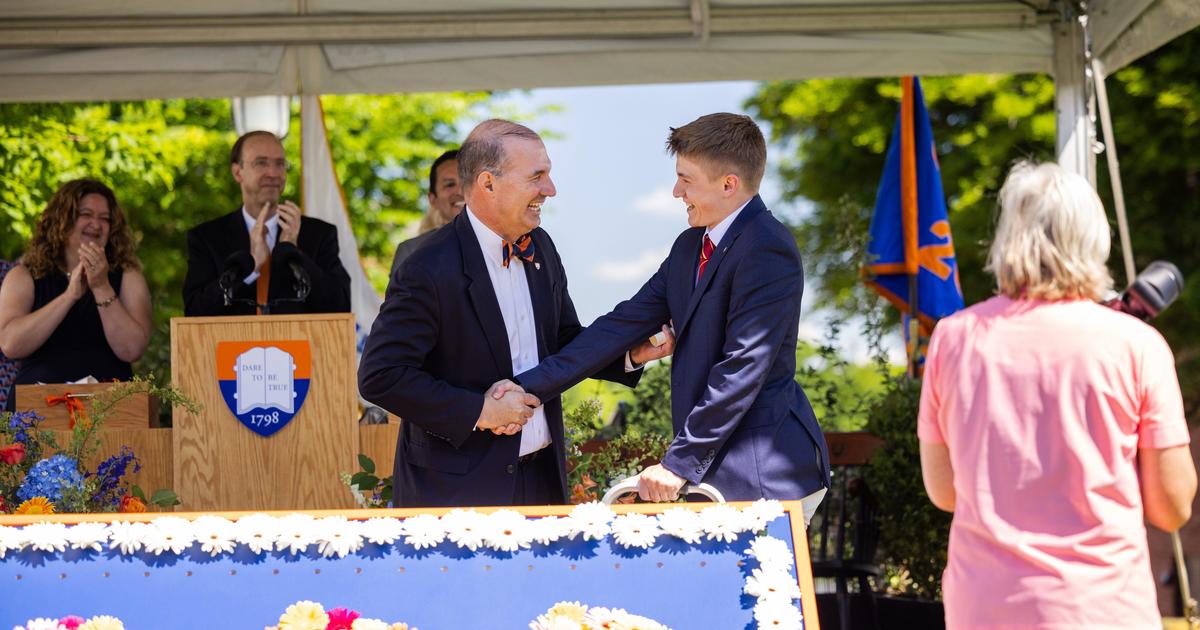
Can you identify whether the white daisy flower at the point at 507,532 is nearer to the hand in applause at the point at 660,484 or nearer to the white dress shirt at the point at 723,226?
the hand in applause at the point at 660,484

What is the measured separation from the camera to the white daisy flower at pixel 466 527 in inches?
122

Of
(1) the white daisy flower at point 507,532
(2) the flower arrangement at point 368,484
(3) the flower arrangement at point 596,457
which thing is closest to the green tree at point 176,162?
(2) the flower arrangement at point 368,484

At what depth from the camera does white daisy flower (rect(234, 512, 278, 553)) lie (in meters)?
3.11

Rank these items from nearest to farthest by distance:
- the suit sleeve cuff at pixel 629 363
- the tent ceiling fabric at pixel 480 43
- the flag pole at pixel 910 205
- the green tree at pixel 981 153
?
1. the suit sleeve cuff at pixel 629 363
2. the tent ceiling fabric at pixel 480 43
3. the flag pole at pixel 910 205
4. the green tree at pixel 981 153

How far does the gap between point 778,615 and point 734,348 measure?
2.59 ft

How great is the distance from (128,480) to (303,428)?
709mm

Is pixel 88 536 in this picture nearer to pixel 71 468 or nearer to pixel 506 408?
pixel 506 408

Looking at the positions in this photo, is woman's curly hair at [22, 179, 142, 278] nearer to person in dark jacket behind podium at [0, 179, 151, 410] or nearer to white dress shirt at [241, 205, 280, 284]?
person in dark jacket behind podium at [0, 179, 151, 410]

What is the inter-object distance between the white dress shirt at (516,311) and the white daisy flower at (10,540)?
4.21 ft

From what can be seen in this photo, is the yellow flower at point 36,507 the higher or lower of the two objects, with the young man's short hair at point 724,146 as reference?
lower

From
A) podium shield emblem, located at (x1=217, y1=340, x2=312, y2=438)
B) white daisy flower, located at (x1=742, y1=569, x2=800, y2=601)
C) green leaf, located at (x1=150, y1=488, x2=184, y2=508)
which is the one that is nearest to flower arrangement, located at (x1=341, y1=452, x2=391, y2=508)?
podium shield emblem, located at (x1=217, y1=340, x2=312, y2=438)

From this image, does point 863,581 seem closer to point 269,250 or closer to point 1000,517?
point 269,250

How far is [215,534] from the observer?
3.12 meters

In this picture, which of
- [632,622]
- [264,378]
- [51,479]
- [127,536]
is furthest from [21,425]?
[632,622]
